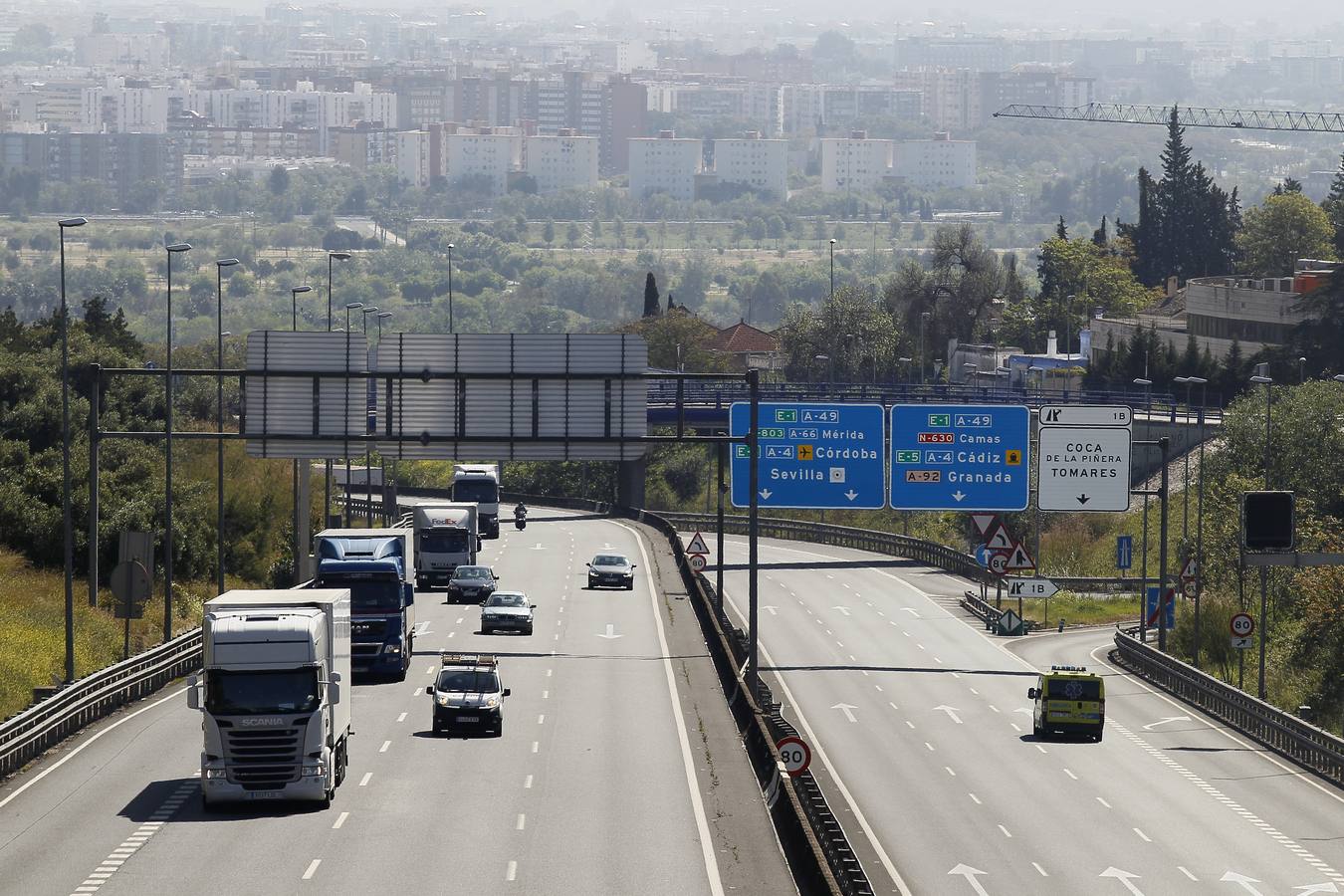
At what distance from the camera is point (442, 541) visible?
8300 centimetres

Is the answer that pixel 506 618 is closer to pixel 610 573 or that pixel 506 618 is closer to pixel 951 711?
pixel 951 711

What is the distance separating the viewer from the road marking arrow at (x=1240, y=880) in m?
35.0

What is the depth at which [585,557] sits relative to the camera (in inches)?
3885

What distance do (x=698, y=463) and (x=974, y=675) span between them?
88.4 meters

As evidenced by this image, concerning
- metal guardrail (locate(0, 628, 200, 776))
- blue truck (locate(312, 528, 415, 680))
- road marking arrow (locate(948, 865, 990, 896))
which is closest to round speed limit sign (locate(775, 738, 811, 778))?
road marking arrow (locate(948, 865, 990, 896))

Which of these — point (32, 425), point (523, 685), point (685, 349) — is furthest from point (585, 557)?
point (685, 349)

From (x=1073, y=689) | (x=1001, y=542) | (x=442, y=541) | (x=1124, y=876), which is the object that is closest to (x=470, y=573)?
(x=442, y=541)

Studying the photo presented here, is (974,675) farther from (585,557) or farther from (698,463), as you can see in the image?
(698,463)

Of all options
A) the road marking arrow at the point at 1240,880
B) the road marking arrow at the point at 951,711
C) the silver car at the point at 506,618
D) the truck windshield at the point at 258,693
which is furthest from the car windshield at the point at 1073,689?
the truck windshield at the point at 258,693

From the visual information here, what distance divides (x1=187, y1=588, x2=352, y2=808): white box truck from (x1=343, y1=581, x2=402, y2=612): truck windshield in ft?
54.1

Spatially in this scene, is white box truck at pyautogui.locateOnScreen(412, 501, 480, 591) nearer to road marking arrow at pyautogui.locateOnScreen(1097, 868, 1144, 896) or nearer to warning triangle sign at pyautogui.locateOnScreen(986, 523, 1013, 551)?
warning triangle sign at pyautogui.locateOnScreen(986, 523, 1013, 551)

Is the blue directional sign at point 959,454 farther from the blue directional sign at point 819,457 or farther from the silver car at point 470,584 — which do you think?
the silver car at point 470,584

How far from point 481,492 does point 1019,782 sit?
61.2m

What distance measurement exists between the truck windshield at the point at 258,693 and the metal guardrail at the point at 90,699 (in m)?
6.07
